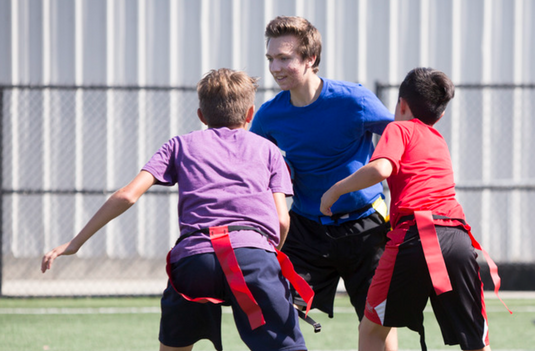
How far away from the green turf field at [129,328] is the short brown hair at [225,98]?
98.3 inches

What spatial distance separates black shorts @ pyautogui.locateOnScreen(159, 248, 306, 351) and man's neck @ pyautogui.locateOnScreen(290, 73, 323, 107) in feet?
3.70

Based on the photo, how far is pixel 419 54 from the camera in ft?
28.7

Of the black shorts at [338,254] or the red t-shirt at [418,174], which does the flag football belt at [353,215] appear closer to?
the black shorts at [338,254]

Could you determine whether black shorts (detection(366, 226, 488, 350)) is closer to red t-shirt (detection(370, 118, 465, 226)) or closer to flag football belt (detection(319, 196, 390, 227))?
red t-shirt (detection(370, 118, 465, 226))

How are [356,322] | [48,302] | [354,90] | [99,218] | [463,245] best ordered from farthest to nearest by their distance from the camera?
[48,302] → [356,322] → [354,90] → [463,245] → [99,218]

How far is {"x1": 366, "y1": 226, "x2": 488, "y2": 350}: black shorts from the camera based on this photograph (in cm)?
306

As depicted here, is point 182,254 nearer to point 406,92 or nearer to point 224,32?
point 406,92

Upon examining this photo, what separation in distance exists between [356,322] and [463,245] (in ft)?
10.5

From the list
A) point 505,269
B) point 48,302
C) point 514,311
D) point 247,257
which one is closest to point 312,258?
point 247,257

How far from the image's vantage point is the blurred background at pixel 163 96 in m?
8.52

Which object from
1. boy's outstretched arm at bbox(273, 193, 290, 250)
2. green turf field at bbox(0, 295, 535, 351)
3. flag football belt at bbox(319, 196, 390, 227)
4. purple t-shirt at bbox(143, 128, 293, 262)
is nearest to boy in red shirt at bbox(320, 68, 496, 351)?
boy's outstretched arm at bbox(273, 193, 290, 250)

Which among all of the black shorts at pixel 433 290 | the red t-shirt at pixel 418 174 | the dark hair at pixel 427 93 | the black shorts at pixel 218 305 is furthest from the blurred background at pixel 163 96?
the black shorts at pixel 218 305

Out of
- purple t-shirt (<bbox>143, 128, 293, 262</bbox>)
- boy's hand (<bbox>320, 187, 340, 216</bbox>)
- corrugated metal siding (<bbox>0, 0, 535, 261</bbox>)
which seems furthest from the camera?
corrugated metal siding (<bbox>0, 0, 535, 261</bbox>)

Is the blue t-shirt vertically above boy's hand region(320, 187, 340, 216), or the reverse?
the blue t-shirt
